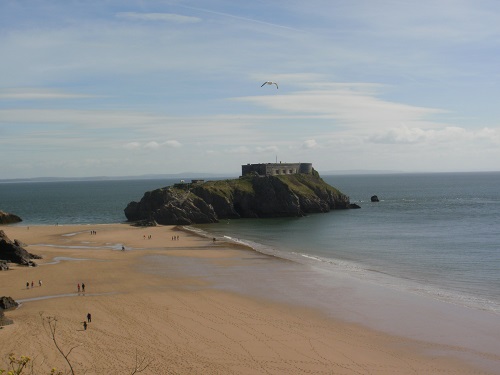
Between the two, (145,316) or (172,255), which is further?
(172,255)

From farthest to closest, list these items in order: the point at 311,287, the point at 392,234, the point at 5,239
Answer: the point at 392,234 → the point at 5,239 → the point at 311,287

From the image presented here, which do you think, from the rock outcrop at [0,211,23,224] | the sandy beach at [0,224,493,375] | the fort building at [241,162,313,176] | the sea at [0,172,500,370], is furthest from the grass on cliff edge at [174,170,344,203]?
the sandy beach at [0,224,493,375]

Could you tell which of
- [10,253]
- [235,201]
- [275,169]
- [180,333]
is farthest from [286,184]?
[180,333]

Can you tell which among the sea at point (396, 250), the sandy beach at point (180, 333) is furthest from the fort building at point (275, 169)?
the sandy beach at point (180, 333)

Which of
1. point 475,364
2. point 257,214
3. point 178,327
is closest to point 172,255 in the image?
point 178,327

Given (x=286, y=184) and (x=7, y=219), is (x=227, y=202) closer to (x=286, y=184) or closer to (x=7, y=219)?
(x=286, y=184)

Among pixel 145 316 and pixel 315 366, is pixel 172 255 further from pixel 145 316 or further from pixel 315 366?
pixel 315 366

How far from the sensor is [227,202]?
356ft

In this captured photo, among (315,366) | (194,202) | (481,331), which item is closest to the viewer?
(315,366)

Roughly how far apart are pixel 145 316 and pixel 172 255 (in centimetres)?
2769

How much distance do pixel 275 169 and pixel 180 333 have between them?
104m

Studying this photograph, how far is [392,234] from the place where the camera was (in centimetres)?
7962

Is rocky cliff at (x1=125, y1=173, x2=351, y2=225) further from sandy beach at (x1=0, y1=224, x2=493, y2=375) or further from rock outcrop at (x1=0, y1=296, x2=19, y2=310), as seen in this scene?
rock outcrop at (x1=0, y1=296, x2=19, y2=310)

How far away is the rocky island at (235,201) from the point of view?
10200 cm
